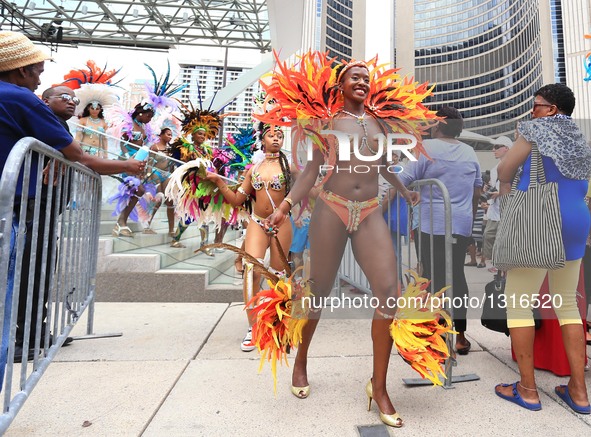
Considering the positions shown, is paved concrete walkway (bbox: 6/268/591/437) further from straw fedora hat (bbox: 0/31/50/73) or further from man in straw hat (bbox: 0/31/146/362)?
straw fedora hat (bbox: 0/31/50/73)

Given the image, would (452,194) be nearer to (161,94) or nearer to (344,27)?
(161,94)

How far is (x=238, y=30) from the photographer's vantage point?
678 inches

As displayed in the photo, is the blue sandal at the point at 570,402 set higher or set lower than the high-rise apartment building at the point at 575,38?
lower

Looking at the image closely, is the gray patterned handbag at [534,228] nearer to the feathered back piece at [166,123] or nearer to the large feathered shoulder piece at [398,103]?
the large feathered shoulder piece at [398,103]

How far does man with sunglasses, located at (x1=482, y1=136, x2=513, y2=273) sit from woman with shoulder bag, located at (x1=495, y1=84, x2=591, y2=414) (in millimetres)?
360

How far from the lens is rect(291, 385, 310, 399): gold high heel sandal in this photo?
2043mm

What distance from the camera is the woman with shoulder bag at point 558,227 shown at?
6.35 ft

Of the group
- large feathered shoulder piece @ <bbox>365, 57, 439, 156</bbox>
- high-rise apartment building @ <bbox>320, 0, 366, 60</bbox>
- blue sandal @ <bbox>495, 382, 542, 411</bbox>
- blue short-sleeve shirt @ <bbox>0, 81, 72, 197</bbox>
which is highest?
high-rise apartment building @ <bbox>320, 0, 366, 60</bbox>

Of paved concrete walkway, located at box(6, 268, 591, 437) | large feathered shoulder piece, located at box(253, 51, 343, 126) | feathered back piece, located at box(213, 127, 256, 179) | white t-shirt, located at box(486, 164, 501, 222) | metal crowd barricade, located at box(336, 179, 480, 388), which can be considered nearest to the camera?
paved concrete walkway, located at box(6, 268, 591, 437)

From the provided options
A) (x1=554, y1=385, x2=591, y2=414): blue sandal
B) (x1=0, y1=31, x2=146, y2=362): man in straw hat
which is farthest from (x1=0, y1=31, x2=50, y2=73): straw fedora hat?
(x1=554, y1=385, x2=591, y2=414): blue sandal

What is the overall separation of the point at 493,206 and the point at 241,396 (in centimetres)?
239

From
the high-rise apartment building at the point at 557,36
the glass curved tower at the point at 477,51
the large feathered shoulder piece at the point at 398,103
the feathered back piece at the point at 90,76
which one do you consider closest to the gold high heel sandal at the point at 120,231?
the feathered back piece at the point at 90,76

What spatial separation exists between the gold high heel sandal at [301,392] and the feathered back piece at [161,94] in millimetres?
5793

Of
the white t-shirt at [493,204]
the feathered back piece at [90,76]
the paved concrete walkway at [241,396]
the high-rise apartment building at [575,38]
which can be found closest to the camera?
the paved concrete walkway at [241,396]
